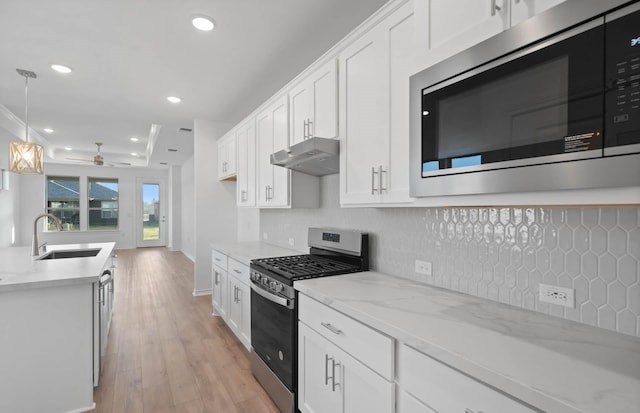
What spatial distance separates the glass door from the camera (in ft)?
33.6

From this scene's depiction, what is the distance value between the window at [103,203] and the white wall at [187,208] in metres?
2.30

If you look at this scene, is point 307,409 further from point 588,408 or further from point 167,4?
point 167,4

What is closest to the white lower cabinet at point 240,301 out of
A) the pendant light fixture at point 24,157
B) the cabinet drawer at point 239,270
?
the cabinet drawer at point 239,270

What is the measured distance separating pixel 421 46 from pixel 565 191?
0.82 metres

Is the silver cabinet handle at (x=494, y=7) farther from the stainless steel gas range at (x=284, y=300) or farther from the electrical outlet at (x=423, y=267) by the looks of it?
the stainless steel gas range at (x=284, y=300)

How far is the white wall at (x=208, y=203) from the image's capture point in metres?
4.79

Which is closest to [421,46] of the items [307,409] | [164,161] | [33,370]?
[307,409]

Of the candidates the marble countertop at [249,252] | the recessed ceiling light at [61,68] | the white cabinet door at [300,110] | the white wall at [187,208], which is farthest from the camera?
the white wall at [187,208]

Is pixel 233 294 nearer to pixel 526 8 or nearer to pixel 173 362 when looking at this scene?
pixel 173 362

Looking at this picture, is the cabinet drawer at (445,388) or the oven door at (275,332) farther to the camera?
the oven door at (275,332)

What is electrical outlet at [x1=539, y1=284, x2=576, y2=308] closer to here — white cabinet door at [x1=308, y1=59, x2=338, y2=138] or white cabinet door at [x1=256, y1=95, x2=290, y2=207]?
white cabinet door at [x1=308, y1=59, x2=338, y2=138]

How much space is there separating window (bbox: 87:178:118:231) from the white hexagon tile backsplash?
1048 cm

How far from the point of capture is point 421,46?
1330 mm

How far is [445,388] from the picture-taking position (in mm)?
1002
